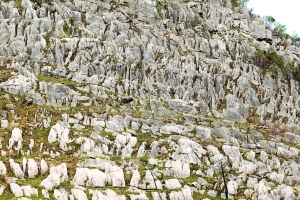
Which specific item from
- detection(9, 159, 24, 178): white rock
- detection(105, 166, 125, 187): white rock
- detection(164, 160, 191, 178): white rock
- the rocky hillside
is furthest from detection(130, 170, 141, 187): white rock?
detection(9, 159, 24, 178): white rock

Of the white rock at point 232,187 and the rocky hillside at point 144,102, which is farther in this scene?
the white rock at point 232,187

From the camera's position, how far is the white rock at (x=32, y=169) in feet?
133

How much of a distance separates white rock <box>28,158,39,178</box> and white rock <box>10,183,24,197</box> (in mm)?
3337

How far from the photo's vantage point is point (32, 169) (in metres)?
40.7

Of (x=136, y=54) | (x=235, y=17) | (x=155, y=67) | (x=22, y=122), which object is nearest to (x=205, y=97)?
(x=155, y=67)

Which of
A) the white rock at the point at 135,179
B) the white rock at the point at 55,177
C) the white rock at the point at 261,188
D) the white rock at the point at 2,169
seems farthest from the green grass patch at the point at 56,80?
the white rock at the point at 261,188

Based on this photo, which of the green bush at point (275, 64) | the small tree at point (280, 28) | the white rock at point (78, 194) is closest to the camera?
the white rock at point (78, 194)

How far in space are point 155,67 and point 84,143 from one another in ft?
103

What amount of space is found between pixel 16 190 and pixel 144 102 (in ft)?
105

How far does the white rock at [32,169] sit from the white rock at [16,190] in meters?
3.34

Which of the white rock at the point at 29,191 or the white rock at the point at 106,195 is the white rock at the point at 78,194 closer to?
the white rock at the point at 106,195

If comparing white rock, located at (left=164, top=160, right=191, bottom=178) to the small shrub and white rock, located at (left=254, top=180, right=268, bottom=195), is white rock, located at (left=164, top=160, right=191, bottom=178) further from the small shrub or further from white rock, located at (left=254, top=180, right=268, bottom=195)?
the small shrub

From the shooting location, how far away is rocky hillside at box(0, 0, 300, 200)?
4372 centimetres

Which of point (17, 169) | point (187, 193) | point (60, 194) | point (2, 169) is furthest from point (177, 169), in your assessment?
point (2, 169)
